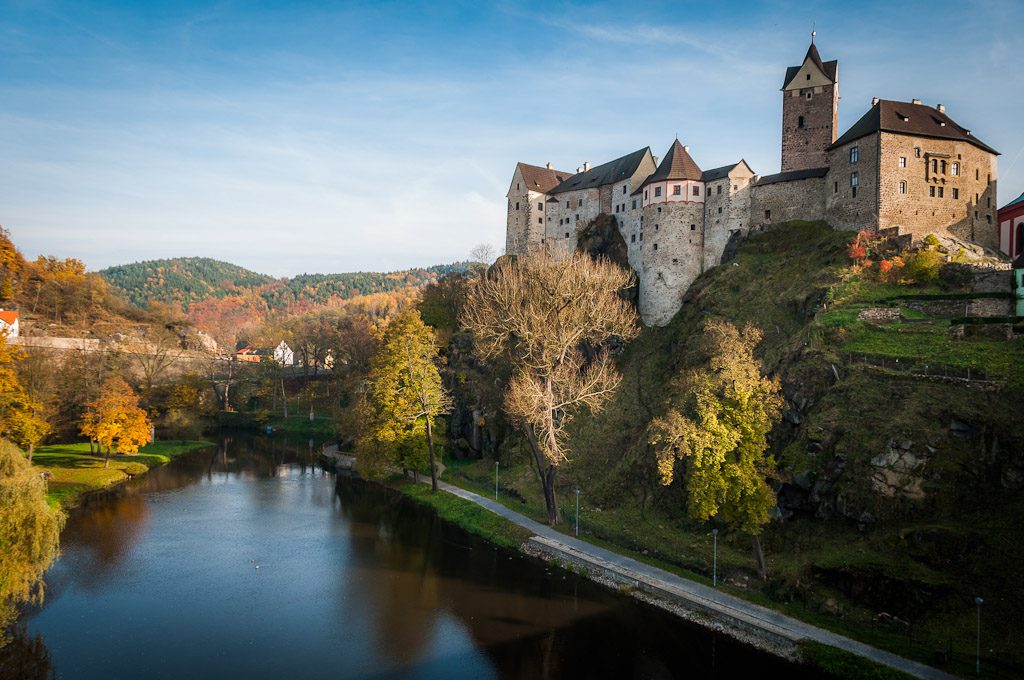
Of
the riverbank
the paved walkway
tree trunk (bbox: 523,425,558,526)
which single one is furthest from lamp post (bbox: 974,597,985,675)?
the riverbank

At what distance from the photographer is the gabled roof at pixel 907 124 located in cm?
4169

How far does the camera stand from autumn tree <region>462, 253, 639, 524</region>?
33.1 m

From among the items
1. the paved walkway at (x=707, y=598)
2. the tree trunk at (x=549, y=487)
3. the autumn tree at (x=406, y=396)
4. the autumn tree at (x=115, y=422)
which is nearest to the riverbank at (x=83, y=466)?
the autumn tree at (x=115, y=422)

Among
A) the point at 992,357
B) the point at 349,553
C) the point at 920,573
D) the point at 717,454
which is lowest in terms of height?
the point at 349,553

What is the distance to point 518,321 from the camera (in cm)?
3503

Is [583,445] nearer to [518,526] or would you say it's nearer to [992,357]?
[518,526]

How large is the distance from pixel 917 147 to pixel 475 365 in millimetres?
33142

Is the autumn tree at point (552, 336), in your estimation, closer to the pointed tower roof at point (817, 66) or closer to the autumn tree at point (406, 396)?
the autumn tree at point (406, 396)

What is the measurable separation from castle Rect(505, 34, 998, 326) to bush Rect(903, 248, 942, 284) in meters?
4.40

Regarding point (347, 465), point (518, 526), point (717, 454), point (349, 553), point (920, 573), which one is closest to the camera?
point (920, 573)

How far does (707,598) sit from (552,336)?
14.8 meters

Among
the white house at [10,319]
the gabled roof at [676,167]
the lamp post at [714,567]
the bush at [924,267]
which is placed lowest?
the lamp post at [714,567]

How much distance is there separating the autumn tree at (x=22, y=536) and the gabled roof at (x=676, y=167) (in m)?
42.7

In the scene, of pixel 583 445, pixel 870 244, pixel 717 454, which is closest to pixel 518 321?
pixel 583 445
